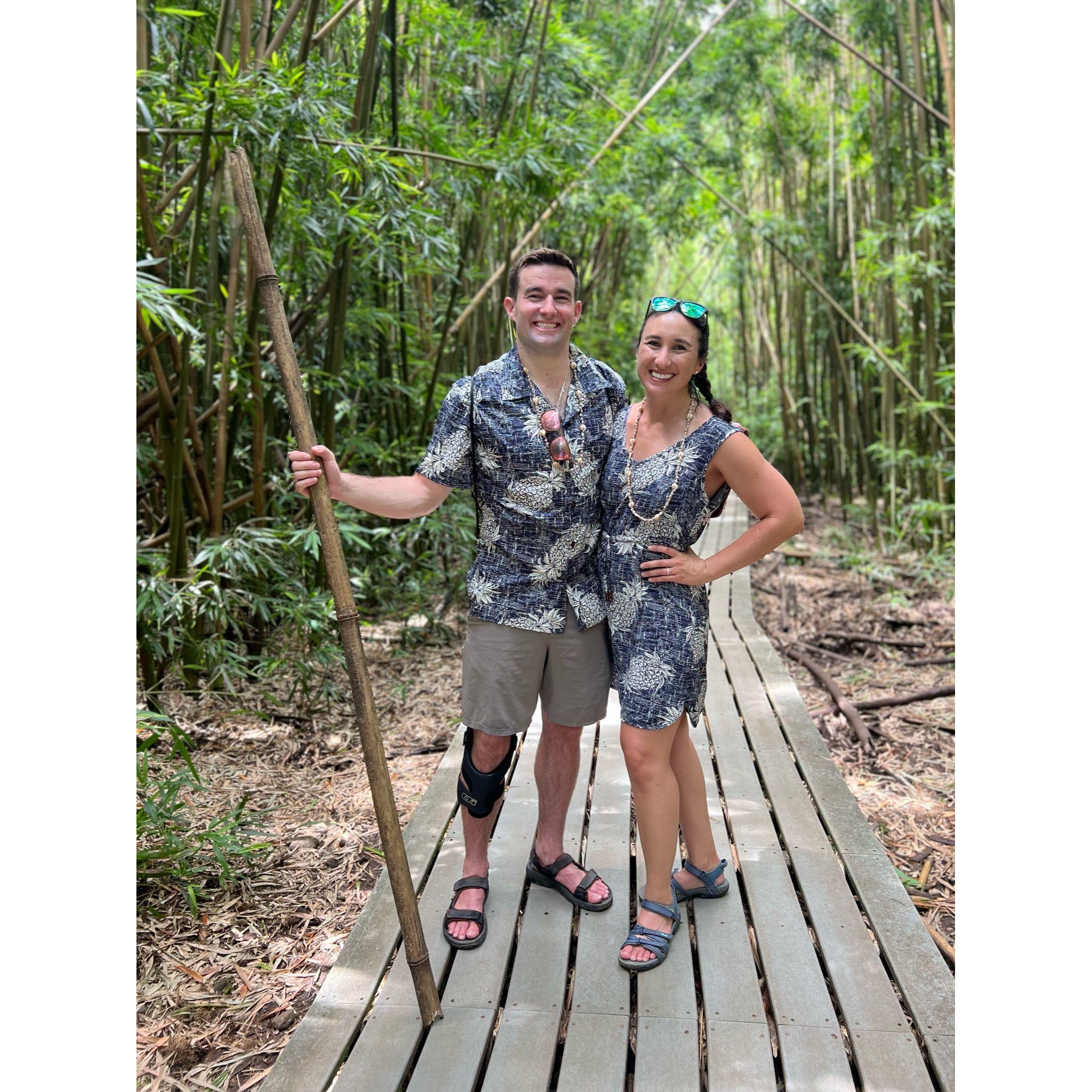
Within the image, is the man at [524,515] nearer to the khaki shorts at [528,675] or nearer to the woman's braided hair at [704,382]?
the khaki shorts at [528,675]

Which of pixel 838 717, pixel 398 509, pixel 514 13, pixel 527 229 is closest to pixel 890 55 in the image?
pixel 514 13

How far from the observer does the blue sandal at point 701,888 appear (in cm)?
195

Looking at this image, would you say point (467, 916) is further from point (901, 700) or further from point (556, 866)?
point (901, 700)

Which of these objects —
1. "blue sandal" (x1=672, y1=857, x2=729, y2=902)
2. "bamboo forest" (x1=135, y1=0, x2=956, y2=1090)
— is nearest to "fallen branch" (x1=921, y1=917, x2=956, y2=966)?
"bamboo forest" (x1=135, y1=0, x2=956, y2=1090)

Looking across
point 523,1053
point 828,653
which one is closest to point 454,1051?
point 523,1053

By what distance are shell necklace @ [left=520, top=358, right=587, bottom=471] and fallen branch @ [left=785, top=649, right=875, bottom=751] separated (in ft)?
6.47

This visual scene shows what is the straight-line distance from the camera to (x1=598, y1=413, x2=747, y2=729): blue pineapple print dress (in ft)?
5.76

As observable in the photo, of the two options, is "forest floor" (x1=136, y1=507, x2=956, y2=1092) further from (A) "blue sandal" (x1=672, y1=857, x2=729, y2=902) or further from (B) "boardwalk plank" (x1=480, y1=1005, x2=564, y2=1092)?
(A) "blue sandal" (x1=672, y1=857, x2=729, y2=902)

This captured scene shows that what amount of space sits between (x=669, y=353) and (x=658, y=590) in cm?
42

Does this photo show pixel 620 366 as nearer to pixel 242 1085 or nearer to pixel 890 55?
pixel 890 55

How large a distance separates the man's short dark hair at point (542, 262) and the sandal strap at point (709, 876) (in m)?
1.13

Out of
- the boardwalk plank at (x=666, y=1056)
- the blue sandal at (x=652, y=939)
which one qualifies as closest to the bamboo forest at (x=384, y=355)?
the boardwalk plank at (x=666, y=1056)

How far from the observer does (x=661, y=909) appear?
70.4 inches

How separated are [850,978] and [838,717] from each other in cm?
205
